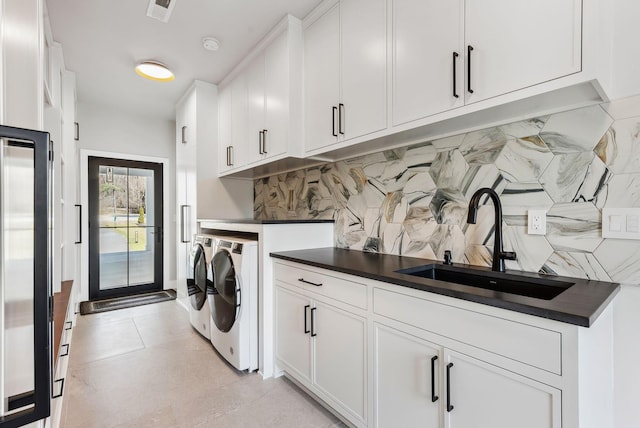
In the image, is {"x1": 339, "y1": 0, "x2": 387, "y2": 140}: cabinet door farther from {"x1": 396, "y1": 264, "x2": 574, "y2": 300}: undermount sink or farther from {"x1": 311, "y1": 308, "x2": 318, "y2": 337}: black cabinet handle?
{"x1": 311, "y1": 308, "x2": 318, "y2": 337}: black cabinet handle

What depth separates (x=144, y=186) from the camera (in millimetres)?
4551

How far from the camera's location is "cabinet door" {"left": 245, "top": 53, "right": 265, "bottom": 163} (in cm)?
272

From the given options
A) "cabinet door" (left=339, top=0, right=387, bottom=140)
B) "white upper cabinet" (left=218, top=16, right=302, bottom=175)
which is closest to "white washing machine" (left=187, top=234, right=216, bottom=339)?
"white upper cabinet" (left=218, top=16, right=302, bottom=175)

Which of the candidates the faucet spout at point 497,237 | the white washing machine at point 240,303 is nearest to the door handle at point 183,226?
the white washing machine at point 240,303

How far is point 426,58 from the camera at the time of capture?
60.5 inches

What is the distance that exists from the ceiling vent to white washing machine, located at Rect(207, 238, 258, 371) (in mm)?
1702

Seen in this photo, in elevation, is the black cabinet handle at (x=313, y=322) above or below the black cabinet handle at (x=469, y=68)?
below

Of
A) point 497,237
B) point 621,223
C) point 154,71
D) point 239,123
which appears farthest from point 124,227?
point 621,223

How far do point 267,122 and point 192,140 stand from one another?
133cm

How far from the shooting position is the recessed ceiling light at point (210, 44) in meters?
2.58

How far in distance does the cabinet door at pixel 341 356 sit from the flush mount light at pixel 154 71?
2666mm

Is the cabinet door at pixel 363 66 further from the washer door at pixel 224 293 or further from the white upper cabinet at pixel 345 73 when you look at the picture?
the washer door at pixel 224 293

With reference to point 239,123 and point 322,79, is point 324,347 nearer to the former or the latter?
point 322,79

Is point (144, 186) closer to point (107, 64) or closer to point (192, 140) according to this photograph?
point (192, 140)
